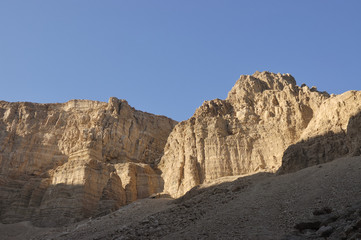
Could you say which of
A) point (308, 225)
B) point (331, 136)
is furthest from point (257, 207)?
point (331, 136)

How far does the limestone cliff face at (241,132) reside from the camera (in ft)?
138

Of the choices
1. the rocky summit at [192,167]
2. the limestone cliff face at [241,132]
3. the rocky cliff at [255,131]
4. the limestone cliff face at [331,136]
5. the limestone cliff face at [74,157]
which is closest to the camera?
the rocky summit at [192,167]

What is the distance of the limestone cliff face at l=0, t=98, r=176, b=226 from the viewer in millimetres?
49406

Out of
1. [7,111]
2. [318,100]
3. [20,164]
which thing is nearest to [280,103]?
[318,100]

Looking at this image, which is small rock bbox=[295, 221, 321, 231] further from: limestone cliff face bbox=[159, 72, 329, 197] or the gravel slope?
limestone cliff face bbox=[159, 72, 329, 197]

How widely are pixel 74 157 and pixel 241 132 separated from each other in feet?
97.9

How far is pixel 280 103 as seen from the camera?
1812 inches

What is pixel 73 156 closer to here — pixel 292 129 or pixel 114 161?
pixel 114 161

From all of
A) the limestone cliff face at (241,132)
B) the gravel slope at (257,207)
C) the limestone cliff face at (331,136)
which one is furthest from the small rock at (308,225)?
the limestone cliff face at (241,132)

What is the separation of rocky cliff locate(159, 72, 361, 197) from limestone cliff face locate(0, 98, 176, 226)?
9.99 meters

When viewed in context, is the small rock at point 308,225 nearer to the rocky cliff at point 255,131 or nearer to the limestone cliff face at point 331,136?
the limestone cliff face at point 331,136

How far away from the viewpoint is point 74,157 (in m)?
61.4

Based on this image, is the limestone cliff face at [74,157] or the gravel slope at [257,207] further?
the limestone cliff face at [74,157]

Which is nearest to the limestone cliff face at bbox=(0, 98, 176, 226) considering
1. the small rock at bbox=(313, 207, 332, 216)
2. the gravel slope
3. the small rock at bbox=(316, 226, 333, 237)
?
the gravel slope
